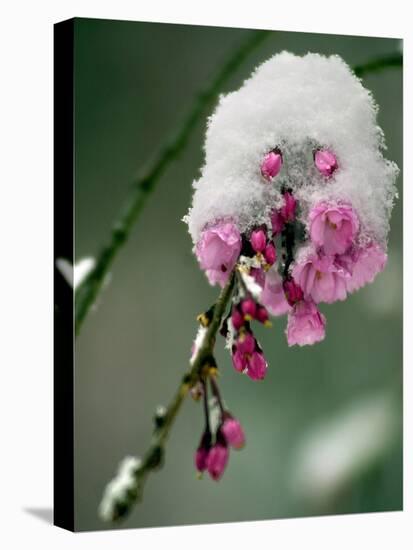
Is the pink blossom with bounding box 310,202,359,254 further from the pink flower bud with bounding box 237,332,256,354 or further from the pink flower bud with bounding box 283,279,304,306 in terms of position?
the pink flower bud with bounding box 237,332,256,354

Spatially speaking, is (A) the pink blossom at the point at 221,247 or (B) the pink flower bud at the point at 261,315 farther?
(A) the pink blossom at the point at 221,247

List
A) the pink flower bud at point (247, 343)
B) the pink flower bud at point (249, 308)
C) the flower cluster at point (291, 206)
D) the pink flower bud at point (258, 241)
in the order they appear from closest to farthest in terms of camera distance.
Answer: the pink flower bud at point (249, 308)
the pink flower bud at point (247, 343)
the pink flower bud at point (258, 241)
the flower cluster at point (291, 206)

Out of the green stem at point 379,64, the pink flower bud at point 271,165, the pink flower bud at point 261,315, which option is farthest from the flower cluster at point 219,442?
the green stem at point 379,64

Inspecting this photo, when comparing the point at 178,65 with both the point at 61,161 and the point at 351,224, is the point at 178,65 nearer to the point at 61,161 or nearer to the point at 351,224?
the point at 61,161

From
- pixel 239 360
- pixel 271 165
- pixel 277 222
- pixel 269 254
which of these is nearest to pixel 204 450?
pixel 239 360

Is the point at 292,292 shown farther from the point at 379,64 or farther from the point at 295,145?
the point at 379,64

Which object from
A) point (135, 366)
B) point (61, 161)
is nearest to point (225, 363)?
point (135, 366)

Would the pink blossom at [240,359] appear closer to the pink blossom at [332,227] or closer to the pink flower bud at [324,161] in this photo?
the pink blossom at [332,227]
